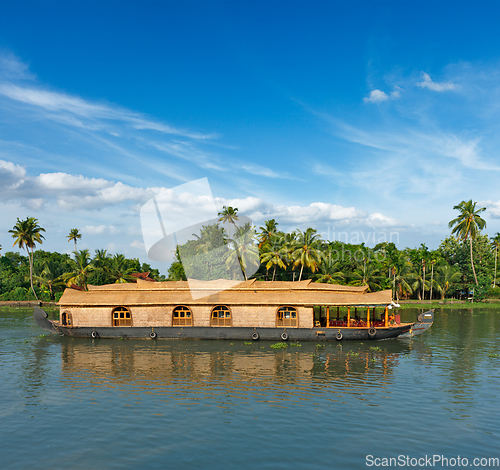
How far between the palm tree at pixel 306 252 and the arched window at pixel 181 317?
2125 cm

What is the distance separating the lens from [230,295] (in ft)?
81.3

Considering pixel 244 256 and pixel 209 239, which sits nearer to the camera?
pixel 244 256

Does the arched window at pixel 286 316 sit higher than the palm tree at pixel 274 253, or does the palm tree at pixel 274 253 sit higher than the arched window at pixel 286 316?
the palm tree at pixel 274 253

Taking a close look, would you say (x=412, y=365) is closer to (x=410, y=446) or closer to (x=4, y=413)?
(x=410, y=446)

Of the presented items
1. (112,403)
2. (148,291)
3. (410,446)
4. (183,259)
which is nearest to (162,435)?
(112,403)

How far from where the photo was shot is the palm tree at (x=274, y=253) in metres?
44.2

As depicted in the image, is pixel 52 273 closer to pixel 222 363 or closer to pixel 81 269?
pixel 81 269

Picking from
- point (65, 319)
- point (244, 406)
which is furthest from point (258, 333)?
point (65, 319)

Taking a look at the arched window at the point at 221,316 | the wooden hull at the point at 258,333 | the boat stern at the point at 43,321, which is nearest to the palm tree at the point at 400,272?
the wooden hull at the point at 258,333

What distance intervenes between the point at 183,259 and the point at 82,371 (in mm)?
29235

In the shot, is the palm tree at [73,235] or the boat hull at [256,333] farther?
the palm tree at [73,235]

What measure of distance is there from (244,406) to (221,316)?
12.2 metres

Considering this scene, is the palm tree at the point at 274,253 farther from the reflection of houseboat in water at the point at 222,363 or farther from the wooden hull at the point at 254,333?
the reflection of houseboat in water at the point at 222,363

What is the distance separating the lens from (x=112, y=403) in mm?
13203
